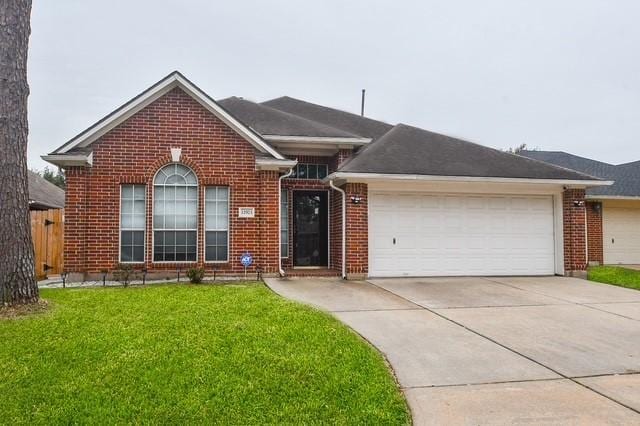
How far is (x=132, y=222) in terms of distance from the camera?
35.4 ft

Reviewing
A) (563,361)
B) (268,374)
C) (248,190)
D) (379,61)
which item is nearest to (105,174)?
(248,190)

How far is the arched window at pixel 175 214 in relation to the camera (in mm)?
10883

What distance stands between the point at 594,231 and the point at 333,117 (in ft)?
37.8

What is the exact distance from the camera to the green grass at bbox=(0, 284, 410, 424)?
3.71 metres

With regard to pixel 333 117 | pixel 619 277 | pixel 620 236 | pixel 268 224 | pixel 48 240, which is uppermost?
pixel 333 117

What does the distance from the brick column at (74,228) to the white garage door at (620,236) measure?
18642mm

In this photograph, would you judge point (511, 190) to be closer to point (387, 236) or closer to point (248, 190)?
point (387, 236)

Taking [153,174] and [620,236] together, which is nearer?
[153,174]

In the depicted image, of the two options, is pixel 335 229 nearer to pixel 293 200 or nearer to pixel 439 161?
pixel 293 200

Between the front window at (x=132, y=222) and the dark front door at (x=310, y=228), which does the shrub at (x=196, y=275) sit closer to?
the front window at (x=132, y=222)

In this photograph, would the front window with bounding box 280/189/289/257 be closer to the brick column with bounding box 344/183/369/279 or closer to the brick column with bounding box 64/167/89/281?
the brick column with bounding box 344/183/369/279

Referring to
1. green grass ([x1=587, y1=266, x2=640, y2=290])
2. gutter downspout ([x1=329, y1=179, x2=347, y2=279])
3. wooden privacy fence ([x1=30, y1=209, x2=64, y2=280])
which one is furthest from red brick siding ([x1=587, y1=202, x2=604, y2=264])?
wooden privacy fence ([x1=30, y1=209, x2=64, y2=280])

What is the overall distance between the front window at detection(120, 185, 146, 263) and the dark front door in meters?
4.16

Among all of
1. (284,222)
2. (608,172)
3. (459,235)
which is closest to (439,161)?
(459,235)
